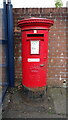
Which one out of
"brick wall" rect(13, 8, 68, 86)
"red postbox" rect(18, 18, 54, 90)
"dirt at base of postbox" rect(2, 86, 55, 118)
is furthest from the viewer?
"brick wall" rect(13, 8, 68, 86)

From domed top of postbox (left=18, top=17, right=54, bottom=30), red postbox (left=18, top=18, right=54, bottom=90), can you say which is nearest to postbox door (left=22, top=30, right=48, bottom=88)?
red postbox (left=18, top=18, right=54, bottom=90)

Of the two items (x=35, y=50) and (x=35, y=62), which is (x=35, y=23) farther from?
(x=35, y=62)

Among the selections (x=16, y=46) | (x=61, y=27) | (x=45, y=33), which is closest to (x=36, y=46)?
(x=45, y=33)

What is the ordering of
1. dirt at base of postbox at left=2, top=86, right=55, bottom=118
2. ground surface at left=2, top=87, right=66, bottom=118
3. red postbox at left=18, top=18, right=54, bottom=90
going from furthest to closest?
red postbox at left=18, top=18, right=54, bottom=90, dirt at base of postbox at left=2, top=86, right=55, bottom=118, ground surface at left=2, top=87, right=66, bottom=118

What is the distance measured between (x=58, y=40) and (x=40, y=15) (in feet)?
3.09

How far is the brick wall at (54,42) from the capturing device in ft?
12.1

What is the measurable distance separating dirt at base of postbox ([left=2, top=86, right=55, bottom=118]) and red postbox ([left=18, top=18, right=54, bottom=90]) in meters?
0.33

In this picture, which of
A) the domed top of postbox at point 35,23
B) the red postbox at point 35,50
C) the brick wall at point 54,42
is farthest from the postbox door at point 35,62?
the brick wall at point 54,42

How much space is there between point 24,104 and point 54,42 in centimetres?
202

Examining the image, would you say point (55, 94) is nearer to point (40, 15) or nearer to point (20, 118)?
point (20, 118)

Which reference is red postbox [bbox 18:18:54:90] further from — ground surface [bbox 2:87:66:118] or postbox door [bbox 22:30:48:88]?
ground surface [bbox 2:87:66:118]

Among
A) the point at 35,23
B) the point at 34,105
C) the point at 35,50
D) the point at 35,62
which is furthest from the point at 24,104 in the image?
the point at 35,23

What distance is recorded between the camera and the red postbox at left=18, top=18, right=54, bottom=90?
288 cm

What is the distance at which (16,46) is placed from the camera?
12.5 ft
